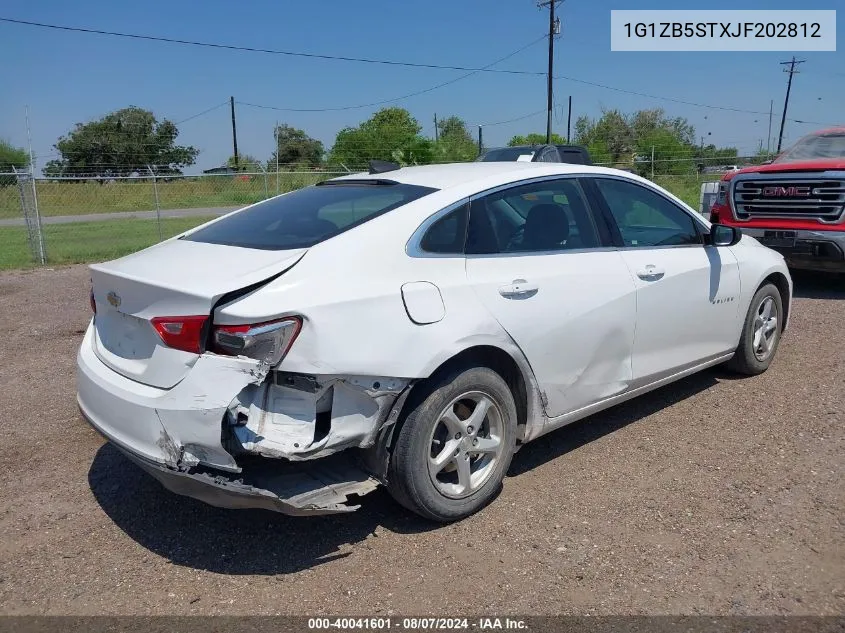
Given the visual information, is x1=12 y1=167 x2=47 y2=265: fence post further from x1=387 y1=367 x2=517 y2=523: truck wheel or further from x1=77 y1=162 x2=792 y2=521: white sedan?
x1=387 y1=367 x2=517 y2=523: truck wheel

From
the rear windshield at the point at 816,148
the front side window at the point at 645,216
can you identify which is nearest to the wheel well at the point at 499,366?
the front side window at the point at 645,216

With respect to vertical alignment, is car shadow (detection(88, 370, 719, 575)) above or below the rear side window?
below

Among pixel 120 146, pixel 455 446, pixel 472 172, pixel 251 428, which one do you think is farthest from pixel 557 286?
pixel 120 146

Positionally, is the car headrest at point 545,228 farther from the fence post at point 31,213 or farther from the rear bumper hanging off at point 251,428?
the fence post at point 31,213

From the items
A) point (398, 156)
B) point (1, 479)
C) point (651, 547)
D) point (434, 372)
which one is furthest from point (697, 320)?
point (398, 156)

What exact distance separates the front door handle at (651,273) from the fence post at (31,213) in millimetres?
11927

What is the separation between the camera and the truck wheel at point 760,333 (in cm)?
523

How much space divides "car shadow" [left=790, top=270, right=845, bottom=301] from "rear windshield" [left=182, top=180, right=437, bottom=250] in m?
6.79

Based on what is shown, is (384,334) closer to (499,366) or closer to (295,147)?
(499,366)

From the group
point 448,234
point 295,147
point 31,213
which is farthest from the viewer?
point 295,147

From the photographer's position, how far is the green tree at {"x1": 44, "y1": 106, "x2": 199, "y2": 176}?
45.2 metres

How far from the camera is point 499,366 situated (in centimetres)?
355

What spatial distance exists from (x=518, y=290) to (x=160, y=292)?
1.64m

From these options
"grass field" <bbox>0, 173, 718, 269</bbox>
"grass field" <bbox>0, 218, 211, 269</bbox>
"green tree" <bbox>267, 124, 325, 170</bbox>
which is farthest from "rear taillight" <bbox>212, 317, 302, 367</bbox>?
"green tree" <bbox>267, 124, 325, 170</bbox>
